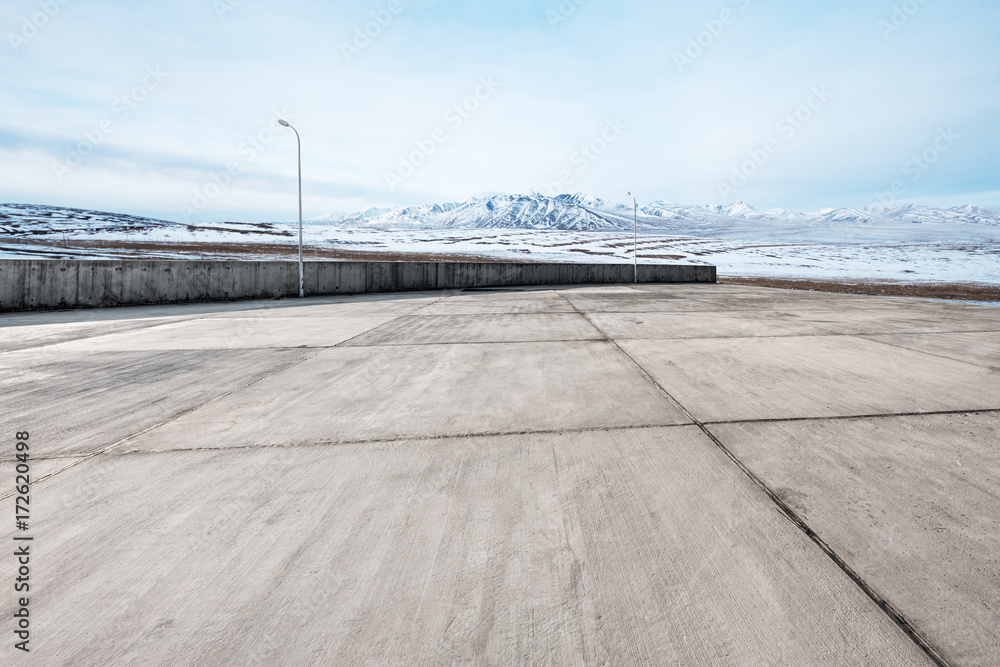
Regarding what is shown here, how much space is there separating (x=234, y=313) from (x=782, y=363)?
11391 millimetres

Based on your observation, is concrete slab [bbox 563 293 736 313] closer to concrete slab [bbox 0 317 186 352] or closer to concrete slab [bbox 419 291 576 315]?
concrete slab [bbox 419 291 576 315]

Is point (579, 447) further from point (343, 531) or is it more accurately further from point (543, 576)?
point (343, 531)

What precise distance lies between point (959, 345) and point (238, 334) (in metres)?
11.3

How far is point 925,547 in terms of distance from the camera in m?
2.11

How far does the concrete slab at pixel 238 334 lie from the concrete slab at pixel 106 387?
1.58 ft

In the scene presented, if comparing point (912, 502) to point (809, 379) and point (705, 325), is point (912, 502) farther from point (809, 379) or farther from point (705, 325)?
point (705, 325)

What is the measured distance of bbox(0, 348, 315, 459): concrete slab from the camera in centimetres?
355

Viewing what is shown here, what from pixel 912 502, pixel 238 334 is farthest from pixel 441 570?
pixel 238 334

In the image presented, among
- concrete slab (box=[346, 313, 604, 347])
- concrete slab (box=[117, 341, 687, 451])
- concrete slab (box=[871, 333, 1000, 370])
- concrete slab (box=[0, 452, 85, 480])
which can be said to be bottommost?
concrete slab (box=[0, 452, 85, 480])

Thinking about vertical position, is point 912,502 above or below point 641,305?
below

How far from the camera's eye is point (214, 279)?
14352mm

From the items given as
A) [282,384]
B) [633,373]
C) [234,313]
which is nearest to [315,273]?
[234,313]

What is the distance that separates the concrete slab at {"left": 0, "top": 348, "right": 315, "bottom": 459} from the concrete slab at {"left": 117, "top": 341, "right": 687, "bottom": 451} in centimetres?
39

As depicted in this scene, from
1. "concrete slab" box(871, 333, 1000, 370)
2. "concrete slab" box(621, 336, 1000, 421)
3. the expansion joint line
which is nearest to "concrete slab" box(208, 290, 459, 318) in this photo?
"concrete slab" box(621, 336, 1000, 421)
